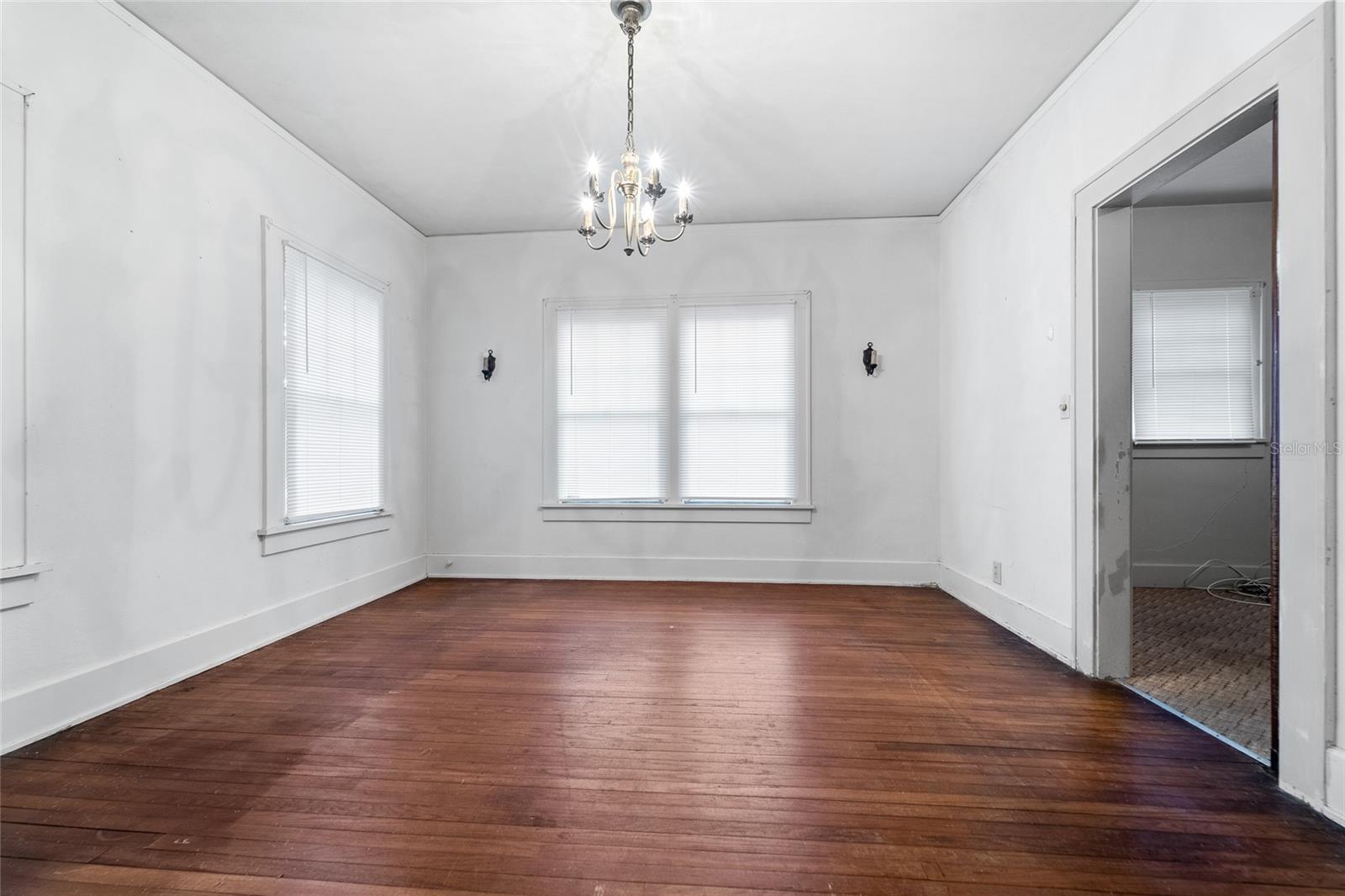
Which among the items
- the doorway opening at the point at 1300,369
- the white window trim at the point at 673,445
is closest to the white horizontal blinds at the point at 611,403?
the white window trim at the point at 673,445

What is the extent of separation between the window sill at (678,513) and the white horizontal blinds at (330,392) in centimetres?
144

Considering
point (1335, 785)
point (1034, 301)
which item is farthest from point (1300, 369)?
point (1034, 301)

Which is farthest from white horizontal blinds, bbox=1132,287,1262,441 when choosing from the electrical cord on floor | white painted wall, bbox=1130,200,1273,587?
the electrical cord on floor

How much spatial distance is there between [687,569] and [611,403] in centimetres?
152

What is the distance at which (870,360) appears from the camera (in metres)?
4.87

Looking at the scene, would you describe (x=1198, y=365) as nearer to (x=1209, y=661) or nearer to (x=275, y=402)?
(x=1209, y=661)

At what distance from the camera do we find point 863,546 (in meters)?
4.95

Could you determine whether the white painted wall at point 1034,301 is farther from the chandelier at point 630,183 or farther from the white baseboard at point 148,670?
the white baseboard at point 148,670

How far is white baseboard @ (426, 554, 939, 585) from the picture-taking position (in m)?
4.91

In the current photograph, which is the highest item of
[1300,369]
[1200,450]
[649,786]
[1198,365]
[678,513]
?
[1198,365]

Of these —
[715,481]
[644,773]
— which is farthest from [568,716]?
[715,481]

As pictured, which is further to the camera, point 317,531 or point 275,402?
point 317,531

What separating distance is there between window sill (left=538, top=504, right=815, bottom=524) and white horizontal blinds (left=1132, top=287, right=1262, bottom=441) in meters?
2.87

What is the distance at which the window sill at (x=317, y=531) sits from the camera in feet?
11.3
